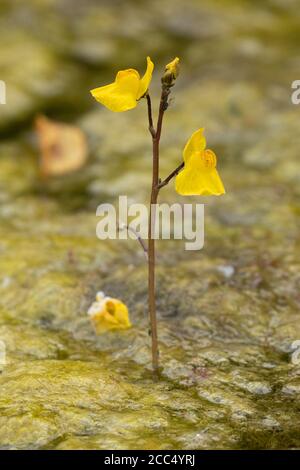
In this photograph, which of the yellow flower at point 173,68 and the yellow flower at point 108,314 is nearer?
the yellow flower at point 173,68

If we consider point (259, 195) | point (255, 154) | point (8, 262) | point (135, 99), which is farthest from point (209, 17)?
point (135, 99)

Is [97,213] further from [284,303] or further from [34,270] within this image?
[284,303]

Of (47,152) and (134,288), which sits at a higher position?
(47,152)

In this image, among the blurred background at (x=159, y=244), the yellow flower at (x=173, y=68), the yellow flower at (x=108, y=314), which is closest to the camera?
the yellow flower at (x=173, y=68)

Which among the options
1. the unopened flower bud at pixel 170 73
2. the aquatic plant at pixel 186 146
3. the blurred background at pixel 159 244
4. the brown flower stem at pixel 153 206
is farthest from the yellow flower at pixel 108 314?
the unopened flower bud at pixel 170 73

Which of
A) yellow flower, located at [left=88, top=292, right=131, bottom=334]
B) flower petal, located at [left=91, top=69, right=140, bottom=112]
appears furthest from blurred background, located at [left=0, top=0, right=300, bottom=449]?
flower petal, located at [left=91, top=69, right=140, bottom=112]

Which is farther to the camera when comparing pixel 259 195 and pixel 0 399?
pixel 259 195

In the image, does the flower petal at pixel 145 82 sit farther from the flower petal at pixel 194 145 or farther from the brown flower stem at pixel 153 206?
the flower petal at pixel 194 145
